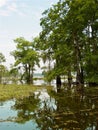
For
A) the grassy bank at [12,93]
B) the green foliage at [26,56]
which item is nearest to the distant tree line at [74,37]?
the grassy bank at [12,93]

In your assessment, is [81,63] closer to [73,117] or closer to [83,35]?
[83,35]

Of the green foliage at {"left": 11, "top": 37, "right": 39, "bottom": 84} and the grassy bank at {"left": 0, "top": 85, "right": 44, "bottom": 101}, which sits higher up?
the green foliage at {"left": 11, "top": 37, "right": 39, "bottom": 84}

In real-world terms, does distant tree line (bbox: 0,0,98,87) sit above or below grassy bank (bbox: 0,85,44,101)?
above

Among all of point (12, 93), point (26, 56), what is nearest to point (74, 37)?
point (12, 93)

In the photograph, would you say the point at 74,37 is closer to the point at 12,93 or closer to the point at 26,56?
the point at 12,93

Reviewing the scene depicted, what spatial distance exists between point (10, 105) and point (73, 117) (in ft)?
30.0

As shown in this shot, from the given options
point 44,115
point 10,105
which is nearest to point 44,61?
point 10,105

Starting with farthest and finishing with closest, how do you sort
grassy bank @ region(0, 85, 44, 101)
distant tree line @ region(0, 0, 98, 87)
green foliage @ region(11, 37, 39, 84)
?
green foliage @ region(11, 37, 39, 84)
distant tree line @ region(0, 0, 98, 87)
grassy bank @ region(0, 85, 44, 101)

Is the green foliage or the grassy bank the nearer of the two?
the grassy bank

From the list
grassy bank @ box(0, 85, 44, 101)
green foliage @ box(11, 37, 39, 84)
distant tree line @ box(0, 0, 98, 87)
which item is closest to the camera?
grassy bank @ box(0, 85, 44, 101)

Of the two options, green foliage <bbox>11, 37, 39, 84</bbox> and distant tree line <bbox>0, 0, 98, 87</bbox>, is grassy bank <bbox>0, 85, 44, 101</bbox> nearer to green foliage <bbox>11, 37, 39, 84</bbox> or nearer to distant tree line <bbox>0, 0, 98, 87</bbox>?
distant tree line <bbox>0, 0, 98, 87</bbox>

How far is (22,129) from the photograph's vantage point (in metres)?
16.5

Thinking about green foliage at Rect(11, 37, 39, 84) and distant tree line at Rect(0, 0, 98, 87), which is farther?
green foliage at Rect(11, 37, 39, 84)

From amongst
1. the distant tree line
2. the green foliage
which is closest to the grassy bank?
the distant tree line
